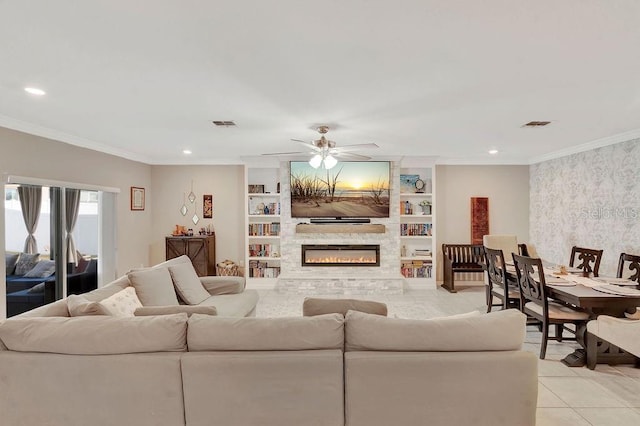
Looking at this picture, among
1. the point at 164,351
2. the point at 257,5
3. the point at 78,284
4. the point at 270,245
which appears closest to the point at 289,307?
the point at 270,245

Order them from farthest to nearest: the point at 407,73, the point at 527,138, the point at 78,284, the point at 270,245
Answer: the point at 270,245
the point at 78,284
the point at 527,138
the point at 407,73

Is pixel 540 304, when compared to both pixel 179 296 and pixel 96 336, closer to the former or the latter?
pixel 179 296

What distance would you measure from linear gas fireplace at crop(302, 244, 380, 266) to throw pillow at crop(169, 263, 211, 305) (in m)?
2.81

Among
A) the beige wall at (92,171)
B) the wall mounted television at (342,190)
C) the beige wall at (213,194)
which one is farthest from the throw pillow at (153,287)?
the beige wall at (213,194)

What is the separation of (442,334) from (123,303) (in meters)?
2.37

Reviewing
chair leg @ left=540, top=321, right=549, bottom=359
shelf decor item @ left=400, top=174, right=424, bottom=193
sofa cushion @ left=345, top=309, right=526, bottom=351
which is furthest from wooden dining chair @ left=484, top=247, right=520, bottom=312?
sofa cushion @ left=345, top=309, right=526, bottom=351

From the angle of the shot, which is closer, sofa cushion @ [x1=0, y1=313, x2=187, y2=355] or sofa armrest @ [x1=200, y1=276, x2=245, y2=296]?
sofa cushion @ [x1=0, y1=313, x2=187, y2=355]

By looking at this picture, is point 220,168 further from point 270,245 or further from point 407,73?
point 407,73

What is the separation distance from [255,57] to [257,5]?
1.94ft

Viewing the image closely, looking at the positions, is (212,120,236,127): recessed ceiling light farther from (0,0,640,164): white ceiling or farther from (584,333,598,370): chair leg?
(584,333,598,370): chair leg

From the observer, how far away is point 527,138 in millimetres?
4820

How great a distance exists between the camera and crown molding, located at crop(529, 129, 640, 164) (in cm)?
448

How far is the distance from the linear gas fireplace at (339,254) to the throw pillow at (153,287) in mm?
3311

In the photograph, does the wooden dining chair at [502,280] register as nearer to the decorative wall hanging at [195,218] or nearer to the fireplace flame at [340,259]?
the fireplace flame at [340,259]
